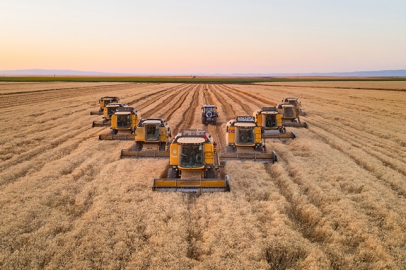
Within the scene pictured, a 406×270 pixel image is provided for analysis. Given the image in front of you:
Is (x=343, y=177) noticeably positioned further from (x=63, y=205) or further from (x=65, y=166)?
(x=65, y=166)

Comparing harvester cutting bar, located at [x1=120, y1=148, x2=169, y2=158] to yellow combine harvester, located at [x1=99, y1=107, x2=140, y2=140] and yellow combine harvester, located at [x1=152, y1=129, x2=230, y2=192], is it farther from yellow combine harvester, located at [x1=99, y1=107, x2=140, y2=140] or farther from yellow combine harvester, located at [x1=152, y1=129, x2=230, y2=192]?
yellow combine harvester, located at [x1=99, y1=107, x2=140, y2=140]

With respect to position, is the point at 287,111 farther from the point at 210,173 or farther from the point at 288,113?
the point at 210,173

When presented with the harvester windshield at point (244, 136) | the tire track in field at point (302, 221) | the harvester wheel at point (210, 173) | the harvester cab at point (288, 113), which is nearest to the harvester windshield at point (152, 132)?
the harvester windshield at point (244, 136)

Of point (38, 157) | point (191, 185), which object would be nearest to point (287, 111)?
point (191, 185)

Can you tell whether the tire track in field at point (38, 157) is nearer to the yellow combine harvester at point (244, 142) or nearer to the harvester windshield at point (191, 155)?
the harvester windshield at point (191, 155)

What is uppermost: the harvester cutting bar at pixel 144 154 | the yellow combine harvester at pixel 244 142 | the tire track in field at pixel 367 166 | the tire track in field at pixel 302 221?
the yellow combine harvester at pixel 244 142

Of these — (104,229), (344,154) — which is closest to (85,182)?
(104,229)
